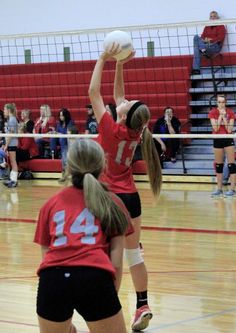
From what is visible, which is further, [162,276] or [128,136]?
[162,276]

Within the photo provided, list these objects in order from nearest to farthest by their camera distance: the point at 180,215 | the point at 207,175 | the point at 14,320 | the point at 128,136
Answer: the point at 128,136
the point at 14,320
the point at 180,215
the point at 207,175

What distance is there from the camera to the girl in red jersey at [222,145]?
1140 cm

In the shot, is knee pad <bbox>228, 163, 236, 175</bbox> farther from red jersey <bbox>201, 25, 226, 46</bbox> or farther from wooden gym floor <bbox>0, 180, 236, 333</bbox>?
red jersey <bbox>201, 25, 226, 46</bbox>

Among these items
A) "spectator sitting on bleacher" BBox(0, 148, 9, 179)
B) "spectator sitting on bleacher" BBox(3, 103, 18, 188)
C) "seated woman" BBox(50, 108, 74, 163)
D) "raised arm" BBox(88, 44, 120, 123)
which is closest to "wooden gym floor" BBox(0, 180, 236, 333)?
"raised arm" BBox(88, 44, 120, 123)

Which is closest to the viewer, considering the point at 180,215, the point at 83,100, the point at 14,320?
the point at 14,320

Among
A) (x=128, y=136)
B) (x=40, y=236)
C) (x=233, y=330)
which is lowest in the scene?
(x=233, y=330)

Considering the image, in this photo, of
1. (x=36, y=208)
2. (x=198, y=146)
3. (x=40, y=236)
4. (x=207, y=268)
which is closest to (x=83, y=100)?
(x=198, y=146)

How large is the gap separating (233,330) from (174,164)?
921cm

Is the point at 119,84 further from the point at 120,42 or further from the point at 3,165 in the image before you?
the point at 3,165

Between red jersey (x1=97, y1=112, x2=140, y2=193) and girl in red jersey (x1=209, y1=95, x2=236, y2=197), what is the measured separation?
22.4 feet

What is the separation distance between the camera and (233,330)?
466 centimetres

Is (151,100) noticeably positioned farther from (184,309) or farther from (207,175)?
(184,309)

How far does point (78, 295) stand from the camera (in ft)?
9.68

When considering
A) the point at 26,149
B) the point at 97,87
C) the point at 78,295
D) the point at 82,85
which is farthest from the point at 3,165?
the point at 78,295
